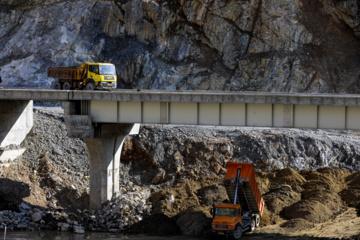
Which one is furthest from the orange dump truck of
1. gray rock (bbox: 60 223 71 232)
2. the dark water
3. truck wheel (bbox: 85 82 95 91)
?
truck wheel (bbox: 85 82 95 91)

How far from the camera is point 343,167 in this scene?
1590 inches

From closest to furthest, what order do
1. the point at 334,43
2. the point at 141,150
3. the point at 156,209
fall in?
the point at 156,209, the point at 141,150, the point at 334,43

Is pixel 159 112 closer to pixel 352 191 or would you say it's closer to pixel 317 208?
pixel 317 208

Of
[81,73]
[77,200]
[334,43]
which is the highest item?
[334,43]

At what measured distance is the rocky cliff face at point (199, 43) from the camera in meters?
54.1

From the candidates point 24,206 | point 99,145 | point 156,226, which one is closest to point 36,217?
point 24,206

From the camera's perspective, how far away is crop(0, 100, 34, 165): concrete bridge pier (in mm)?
36656

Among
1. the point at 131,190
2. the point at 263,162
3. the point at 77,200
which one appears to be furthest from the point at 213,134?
the point at 77,200

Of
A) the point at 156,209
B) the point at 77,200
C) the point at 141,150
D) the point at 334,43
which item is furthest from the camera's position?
the point at 334,43

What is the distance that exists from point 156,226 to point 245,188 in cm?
490

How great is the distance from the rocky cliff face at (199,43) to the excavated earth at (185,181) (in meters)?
11.4

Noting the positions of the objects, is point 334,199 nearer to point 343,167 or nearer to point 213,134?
point 343,167

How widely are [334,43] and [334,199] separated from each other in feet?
84.1

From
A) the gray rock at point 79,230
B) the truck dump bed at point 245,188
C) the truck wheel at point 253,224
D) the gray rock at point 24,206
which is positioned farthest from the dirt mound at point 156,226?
the gray rock at point 24,206
